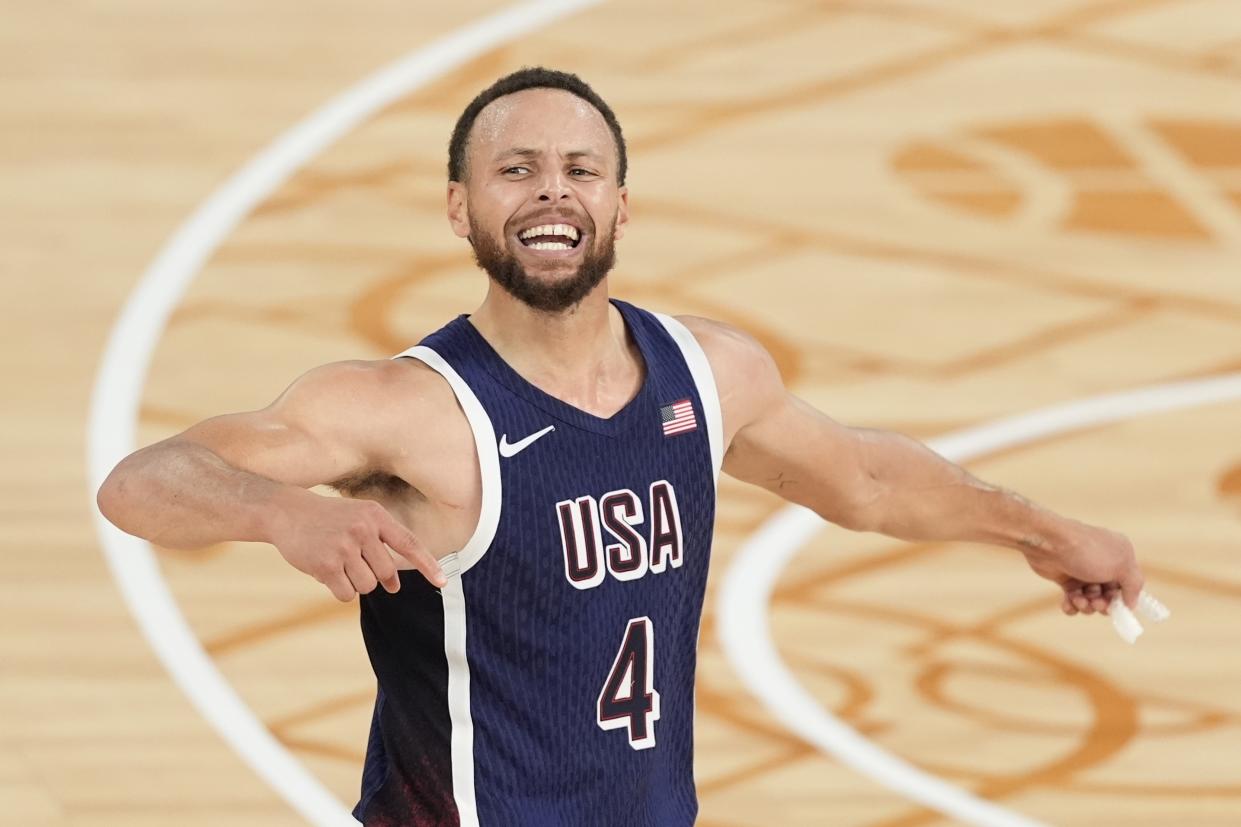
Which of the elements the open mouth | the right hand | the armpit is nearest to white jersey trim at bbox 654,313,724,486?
the open mouth

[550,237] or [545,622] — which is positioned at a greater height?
[550,237]

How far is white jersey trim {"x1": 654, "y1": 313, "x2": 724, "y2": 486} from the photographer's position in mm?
3311

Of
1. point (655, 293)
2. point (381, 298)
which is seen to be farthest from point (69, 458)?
point (655, 293)

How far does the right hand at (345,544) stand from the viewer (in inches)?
98.8

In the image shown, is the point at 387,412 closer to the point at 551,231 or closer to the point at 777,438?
the point at 551,231

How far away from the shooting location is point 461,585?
10.1 feet

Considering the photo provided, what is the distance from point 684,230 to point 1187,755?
9.83 feet

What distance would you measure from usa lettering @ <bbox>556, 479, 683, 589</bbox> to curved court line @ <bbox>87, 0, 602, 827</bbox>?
222 cm

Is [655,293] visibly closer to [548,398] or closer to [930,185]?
[930,185]

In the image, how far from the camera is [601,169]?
317 centimetres

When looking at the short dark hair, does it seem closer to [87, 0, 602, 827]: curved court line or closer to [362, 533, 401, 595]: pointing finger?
[362, 533, 401, 595]: pointing finger

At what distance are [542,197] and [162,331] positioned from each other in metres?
4.38

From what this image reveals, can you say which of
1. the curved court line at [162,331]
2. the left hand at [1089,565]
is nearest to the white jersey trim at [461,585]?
the left hand at [1089,565]

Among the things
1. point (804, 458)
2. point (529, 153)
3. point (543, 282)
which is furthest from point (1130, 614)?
point (529, 153)
